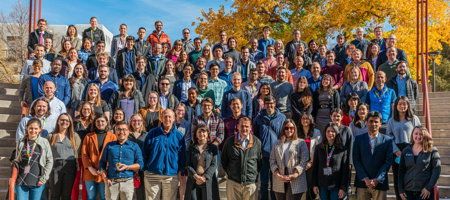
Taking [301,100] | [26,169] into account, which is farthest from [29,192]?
[301,100]

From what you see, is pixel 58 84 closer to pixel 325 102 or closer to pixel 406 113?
pixel 325 102

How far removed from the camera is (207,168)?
7.20 metres

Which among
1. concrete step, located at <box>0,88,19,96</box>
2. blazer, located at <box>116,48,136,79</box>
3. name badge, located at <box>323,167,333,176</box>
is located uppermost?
blazer, located at <box>116,48,136,79</box>

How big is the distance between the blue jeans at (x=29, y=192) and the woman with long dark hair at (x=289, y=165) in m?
3.49

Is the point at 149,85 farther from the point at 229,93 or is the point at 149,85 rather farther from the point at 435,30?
the point at 435,30

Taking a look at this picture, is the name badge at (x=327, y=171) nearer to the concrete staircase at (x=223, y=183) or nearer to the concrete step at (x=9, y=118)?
the concrete staircase at (x=223, y=183)

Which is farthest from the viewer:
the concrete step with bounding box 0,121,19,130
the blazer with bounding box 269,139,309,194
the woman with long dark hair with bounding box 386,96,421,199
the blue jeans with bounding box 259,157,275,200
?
the concrete step with bounding box 0,121,19,130

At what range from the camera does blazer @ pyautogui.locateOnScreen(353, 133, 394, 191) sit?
700cm

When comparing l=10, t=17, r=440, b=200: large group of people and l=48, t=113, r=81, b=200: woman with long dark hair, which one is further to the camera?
l=48, t=113, r=81, b=200: woman with long dark hair

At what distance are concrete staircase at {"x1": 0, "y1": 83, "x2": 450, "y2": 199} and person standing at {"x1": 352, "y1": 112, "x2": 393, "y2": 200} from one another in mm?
1166

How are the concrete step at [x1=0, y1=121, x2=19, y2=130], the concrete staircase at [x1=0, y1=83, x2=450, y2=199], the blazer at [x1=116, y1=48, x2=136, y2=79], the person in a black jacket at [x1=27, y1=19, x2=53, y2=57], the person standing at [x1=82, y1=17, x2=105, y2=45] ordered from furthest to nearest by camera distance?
the person standing at [x1=82, y1=17, x2=105, y2=45] < the person in a black jacket at [x1=27, y1=19, x2=53, y2=57] < the blazer at [x1=116, y1=48, x2=136, y2=79] < the concrete step at [x1=0, y1=121, x2=19, y2=130] < the concrete staircase at [x1=0, y1=83, x2=450, y2=199]

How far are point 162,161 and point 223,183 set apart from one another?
193 cm

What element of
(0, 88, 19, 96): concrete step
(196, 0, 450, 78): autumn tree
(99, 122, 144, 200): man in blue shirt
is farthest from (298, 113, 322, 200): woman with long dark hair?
(196, 0, 450, 78): autumn tree

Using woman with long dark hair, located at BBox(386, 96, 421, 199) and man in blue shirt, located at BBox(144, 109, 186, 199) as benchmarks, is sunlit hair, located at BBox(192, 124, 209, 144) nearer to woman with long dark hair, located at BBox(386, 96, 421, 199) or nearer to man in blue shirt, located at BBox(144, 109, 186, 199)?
man in blue shirt, located at BBox(144, 109, 186, 199)
